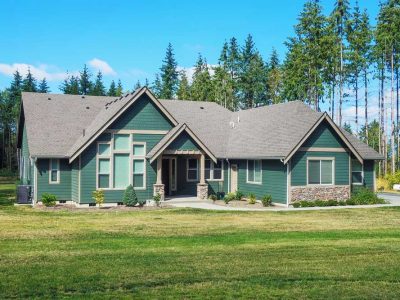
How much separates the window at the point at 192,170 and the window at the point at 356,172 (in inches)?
378

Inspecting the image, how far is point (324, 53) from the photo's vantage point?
5178 centimetres

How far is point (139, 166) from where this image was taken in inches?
1095

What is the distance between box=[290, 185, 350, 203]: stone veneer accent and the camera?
26.8 metres

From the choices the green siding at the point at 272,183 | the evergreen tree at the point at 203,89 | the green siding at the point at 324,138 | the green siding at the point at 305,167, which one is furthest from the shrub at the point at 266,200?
the evergreen tree at the point at 203,89

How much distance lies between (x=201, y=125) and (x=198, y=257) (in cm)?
2246

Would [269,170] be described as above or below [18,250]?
above

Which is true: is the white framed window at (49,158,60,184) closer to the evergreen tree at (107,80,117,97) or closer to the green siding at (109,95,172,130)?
the green siding at (109,95,172,130)

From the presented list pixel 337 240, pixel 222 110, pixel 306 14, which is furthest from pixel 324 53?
pixel 337 240

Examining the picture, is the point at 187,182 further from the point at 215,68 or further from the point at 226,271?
the point at 215,68

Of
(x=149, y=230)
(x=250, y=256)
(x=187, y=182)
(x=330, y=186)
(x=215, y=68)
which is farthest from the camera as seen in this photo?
(x=215, y=68)

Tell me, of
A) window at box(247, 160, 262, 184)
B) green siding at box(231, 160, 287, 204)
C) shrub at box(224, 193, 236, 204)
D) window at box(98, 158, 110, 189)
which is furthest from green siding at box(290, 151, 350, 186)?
window at box(98, 158, 110, 189)

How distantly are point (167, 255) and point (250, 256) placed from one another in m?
2.09

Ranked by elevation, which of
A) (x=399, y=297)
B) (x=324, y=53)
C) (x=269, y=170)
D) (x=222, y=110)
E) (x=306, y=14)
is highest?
(x=306, y=14)

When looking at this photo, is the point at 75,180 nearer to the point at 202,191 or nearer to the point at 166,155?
the point at 166,155
